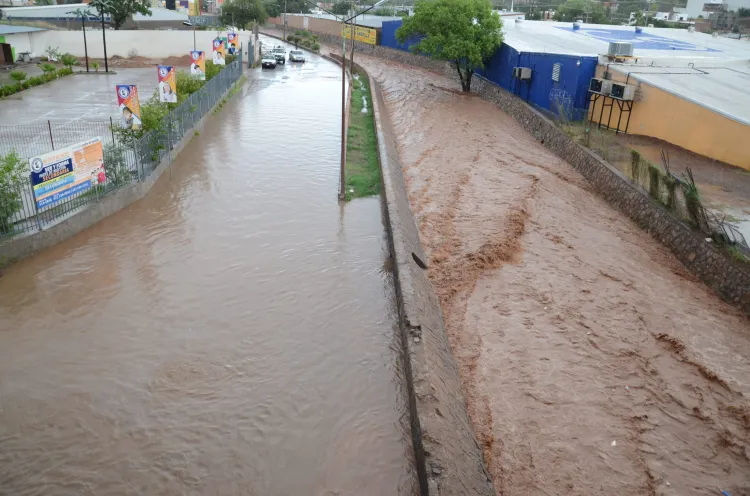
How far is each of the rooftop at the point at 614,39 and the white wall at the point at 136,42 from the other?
75.2 ft

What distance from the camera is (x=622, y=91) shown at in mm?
21156

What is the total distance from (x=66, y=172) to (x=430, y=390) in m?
10.1

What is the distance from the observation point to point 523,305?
12.2 metres

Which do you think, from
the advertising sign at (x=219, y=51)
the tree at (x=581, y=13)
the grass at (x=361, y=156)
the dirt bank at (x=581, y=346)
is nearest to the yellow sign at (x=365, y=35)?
the tree at (x=581, y=13)

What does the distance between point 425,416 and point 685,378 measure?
501 centimetres

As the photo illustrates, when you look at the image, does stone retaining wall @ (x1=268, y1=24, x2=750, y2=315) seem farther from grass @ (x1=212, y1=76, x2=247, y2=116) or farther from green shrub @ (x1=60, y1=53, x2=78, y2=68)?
green shrub @ (x1=60, y1=53, x2=78, y2=68)

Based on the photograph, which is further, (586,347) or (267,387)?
(586,347)

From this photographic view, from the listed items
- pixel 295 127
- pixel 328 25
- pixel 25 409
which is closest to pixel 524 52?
pixel 295 127

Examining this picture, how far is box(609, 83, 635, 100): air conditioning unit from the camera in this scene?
20.9m

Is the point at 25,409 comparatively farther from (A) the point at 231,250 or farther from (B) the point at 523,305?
(B) the point at 523,305

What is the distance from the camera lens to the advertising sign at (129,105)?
16703mm

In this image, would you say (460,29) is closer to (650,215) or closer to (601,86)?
(601,86)

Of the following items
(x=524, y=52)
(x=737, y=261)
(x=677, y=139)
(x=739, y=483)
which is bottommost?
(x=739, y=483)

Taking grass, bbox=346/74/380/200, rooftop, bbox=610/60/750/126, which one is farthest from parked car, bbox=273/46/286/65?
rooftop, bbox=610/60/750/126
